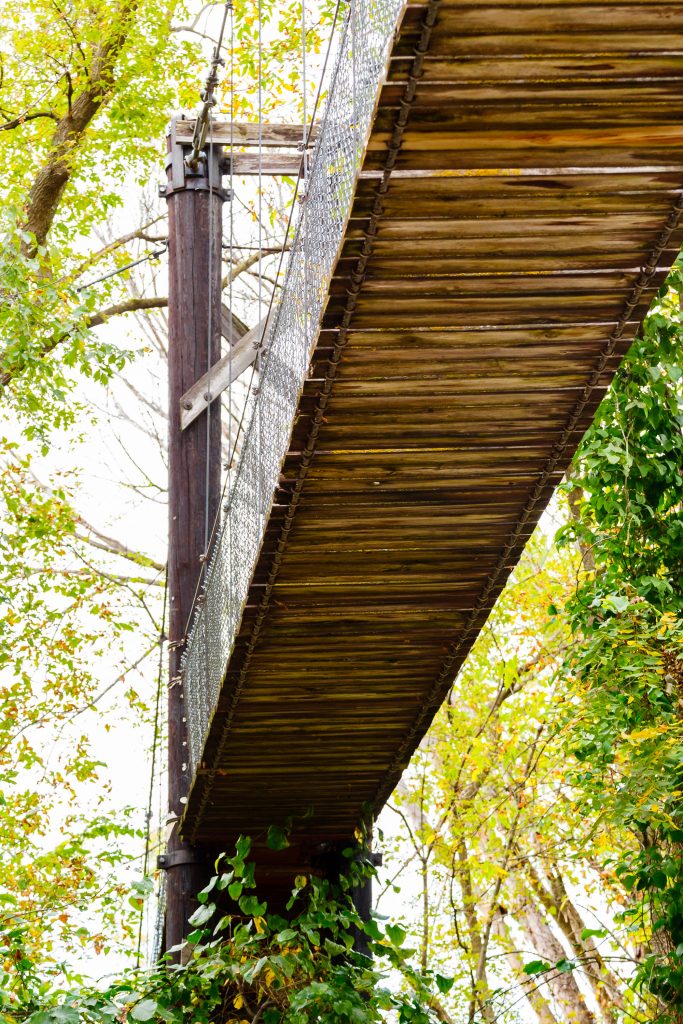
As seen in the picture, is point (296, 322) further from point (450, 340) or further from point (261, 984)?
point (261, 984)

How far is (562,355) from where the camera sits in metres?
2.97

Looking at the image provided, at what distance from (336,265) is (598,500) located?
120 inches

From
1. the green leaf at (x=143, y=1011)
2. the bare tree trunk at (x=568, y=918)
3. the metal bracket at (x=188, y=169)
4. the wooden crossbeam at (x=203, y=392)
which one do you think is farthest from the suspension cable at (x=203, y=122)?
the bare tree trunk at (x=568, y=918)

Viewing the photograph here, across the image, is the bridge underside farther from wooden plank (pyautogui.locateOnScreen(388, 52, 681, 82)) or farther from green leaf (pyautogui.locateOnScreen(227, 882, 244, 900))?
green leaf (pyautogui.locateOnScreen(227, 882, 244, 900))

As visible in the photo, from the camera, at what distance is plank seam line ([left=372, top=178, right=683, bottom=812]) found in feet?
9.04

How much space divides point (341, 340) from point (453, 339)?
233mm

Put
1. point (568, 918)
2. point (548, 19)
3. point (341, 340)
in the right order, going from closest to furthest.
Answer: point (548, 19) → point (341, 340) → point (568, 918)

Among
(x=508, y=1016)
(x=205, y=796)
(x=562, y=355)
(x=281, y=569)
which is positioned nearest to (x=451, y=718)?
(x=508, y=1016)

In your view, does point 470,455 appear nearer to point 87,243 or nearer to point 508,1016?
point 508,1016

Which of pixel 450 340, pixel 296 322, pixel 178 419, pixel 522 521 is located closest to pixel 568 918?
pixel 178 419

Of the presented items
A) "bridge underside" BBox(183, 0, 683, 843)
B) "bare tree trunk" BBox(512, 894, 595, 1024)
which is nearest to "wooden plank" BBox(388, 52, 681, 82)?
"bridge underside" BBox(183, 0, 683, 843)

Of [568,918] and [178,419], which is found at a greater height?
[178,419]

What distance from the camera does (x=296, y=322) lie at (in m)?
3.14

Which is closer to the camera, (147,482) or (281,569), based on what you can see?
(281,569)
